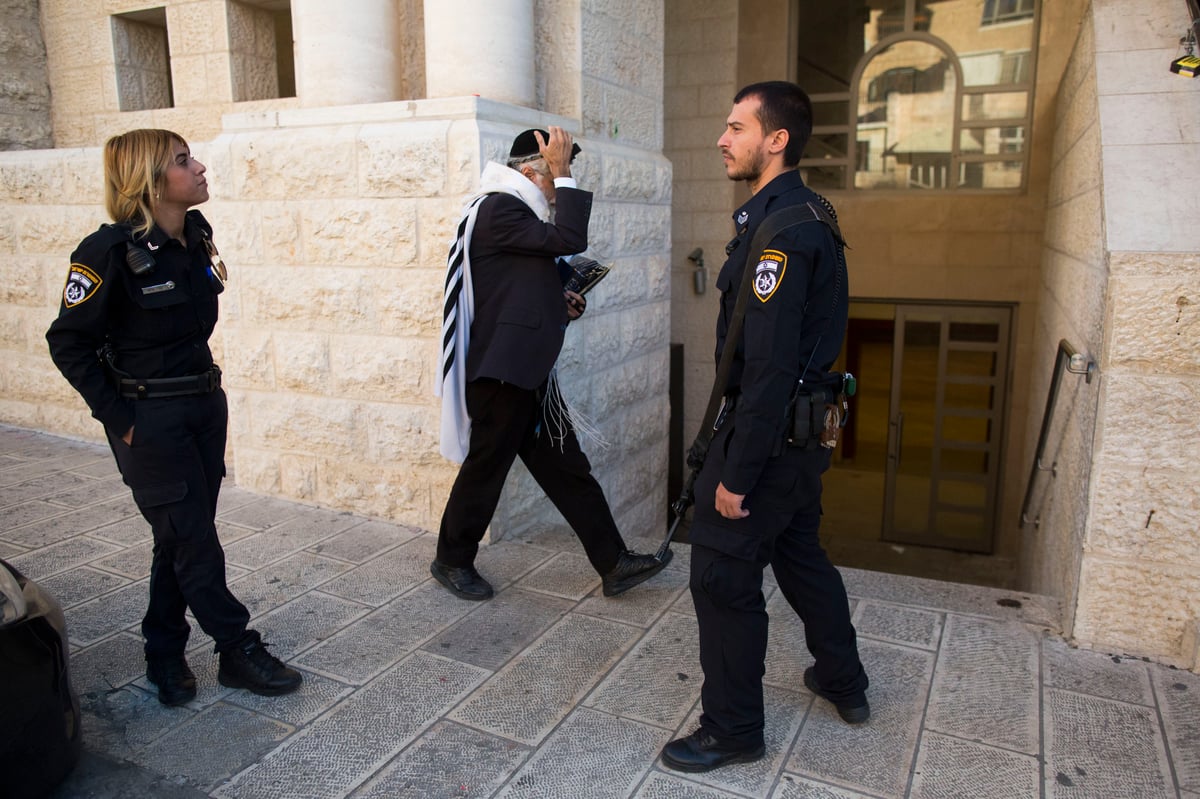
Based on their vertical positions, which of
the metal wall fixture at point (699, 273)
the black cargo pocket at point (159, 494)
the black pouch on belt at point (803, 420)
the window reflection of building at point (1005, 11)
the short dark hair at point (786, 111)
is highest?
the window reflection of building at point (1005, 11)

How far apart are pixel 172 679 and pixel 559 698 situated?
4.23 ft

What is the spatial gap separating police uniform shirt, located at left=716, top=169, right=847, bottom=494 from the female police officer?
1708 mm

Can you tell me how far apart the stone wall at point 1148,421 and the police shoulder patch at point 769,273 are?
145 centimetres

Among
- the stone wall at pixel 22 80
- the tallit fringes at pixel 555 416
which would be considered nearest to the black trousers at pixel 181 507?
the tallit fringes at pixel 555 416

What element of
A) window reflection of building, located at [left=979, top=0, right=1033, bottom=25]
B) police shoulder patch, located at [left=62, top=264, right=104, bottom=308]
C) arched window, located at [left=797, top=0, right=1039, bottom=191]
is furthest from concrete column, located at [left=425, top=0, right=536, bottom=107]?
window reflection of building, located at [left=979, top=0, right=1033, bottom=25]

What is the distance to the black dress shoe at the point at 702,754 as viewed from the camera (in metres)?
2.64

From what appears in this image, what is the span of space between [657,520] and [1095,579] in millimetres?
3361

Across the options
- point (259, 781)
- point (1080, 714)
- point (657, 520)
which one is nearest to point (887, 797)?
point (1080, 714)

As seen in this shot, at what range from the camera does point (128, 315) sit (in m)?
2.80

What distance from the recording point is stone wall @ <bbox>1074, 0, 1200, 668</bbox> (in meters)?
3.07

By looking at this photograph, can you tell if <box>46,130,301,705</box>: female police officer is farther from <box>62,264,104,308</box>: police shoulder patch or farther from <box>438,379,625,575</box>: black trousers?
<box>438,379,625,575</box>: black trousers

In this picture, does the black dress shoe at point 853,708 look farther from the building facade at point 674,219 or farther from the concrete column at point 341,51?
the concrete column at point 341,51

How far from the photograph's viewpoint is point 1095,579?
3.30m

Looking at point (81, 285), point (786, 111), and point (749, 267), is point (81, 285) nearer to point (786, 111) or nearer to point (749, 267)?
point (749, 267)
